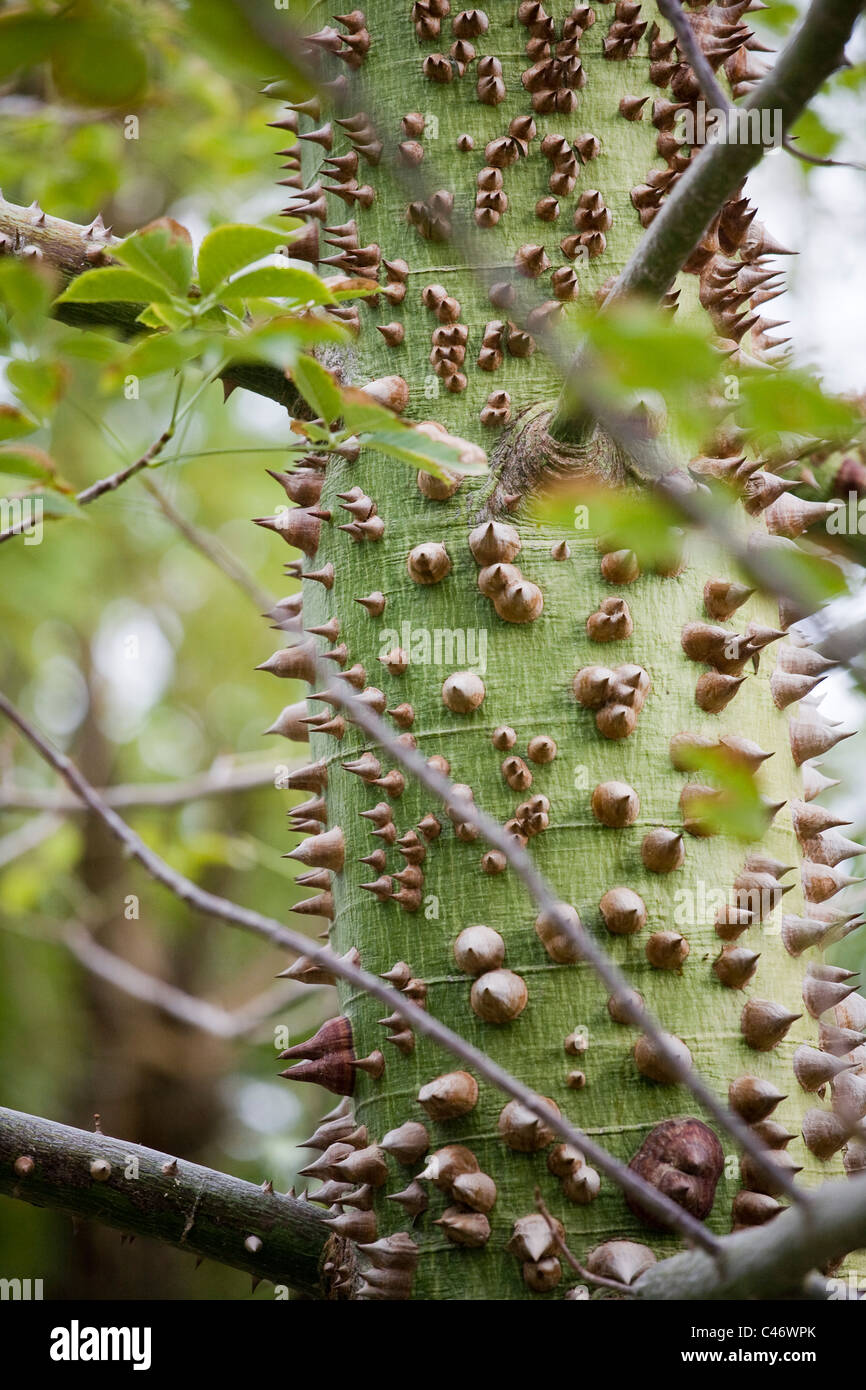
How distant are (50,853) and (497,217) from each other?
2952 millimetres

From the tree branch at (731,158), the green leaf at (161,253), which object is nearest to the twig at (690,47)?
the tree branch at (731,158)

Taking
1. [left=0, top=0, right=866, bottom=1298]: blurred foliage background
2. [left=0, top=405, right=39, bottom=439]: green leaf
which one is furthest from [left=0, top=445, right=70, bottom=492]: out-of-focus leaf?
[left=0, top=0, right=866, bottom=1298]: blurred foliage background

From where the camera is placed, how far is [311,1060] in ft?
3.30

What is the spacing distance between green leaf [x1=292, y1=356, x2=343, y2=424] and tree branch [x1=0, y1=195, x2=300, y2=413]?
343 mm

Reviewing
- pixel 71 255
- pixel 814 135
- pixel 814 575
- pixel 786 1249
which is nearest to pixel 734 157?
pixel 814 575

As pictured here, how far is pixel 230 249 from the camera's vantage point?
743mm

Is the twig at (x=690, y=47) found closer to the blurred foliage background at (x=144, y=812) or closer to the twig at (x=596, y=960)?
the twig at (x=596, y=960)

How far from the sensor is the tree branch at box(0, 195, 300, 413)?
3.55ft

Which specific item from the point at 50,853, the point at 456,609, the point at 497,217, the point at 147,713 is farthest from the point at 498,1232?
the point at 147,713

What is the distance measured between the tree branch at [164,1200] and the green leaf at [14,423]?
0.59 metres

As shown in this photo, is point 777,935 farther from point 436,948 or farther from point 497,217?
point 497,217

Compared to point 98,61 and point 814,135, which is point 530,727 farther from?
point 814,135

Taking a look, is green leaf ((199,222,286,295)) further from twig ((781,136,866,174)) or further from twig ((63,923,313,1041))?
twig ((63,923,313,1041))
